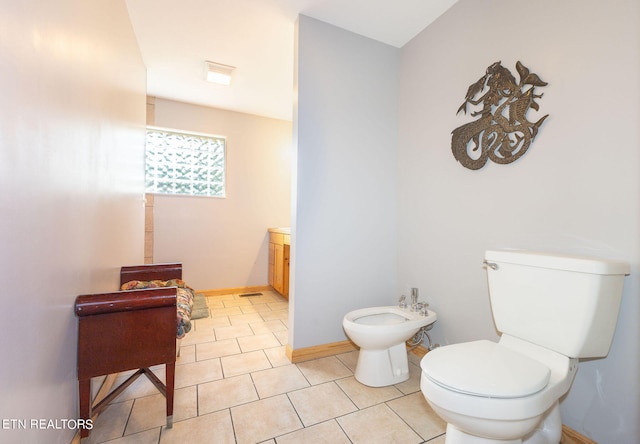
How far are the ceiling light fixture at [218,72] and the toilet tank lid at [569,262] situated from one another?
279 cm

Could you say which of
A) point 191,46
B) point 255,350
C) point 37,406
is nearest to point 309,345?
point 255,350

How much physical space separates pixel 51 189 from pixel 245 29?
186 centimetres

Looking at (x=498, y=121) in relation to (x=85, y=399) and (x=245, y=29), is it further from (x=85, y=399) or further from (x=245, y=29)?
(x=85, y=399)

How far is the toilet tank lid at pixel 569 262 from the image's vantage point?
105 cm

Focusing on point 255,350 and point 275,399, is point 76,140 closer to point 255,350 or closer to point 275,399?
point 275,399

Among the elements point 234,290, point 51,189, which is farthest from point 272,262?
point 51,189

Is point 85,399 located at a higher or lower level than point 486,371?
lower

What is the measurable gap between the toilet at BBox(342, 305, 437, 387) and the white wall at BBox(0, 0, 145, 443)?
138 centimetres

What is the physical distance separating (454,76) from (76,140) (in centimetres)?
219

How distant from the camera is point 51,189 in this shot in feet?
3.24

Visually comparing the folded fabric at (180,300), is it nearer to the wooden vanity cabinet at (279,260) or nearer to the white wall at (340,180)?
the white wall at (340,180)

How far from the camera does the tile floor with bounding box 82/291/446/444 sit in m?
1.32

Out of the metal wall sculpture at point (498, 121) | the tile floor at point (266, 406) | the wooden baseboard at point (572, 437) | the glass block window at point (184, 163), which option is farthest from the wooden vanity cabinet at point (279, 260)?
the wooden baseboard at point (572, 437)

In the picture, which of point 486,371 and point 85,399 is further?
point 85,399
